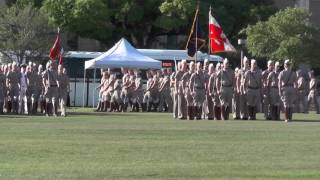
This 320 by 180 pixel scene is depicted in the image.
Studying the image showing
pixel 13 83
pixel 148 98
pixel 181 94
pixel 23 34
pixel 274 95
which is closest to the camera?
pixel 274 95

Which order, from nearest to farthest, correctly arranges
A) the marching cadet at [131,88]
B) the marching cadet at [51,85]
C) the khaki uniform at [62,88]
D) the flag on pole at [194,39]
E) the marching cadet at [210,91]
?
1. the marching cadet at [210,91]
2. the marching cadet at [51,85]
3. the khaki uniform at [62,88]
4. the flag on pole at [194,39]
5. the marching cadet at [131,88]

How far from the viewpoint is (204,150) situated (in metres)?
17.9

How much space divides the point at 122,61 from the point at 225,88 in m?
12.9

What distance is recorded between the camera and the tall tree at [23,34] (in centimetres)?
5750

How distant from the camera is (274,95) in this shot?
3228cm

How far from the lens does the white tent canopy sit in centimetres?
4391

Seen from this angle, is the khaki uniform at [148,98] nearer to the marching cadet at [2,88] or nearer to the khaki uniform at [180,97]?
the marching cadet at [2,88]

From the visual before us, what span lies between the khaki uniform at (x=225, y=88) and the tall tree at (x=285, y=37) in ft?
85.4

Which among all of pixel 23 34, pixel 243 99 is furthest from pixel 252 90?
pixel 23 34

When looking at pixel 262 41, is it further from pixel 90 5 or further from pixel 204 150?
pixel 204 150

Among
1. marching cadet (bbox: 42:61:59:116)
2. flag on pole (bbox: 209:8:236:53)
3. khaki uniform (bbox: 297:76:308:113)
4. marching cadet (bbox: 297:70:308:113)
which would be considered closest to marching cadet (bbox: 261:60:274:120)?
flag on pole (bbox: 209:8:236:53)

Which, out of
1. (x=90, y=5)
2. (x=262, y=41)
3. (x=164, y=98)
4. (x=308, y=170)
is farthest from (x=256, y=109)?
(x=90, y=5)

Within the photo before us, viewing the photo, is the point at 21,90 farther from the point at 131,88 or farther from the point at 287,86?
the point at 287,86

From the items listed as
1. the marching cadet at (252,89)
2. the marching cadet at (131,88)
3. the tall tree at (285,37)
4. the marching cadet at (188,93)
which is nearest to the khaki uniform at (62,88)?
the marching cadet at (188,93)
